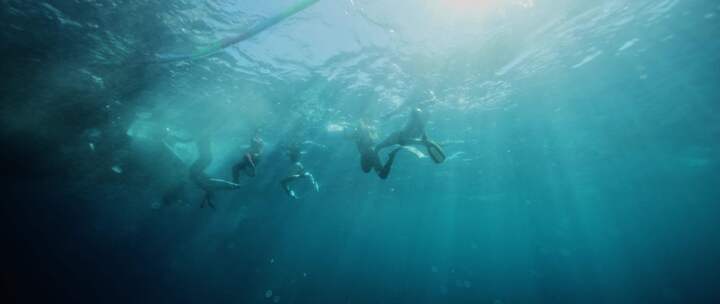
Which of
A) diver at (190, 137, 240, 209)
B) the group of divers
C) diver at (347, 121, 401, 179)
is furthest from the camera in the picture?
diver at (190, 137, 240, 209)

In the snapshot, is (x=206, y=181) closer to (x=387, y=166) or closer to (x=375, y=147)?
(x=375, y=147)

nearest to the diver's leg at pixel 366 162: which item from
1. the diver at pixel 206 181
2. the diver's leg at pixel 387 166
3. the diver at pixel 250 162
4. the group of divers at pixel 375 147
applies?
the group of divers at pixel 375 147

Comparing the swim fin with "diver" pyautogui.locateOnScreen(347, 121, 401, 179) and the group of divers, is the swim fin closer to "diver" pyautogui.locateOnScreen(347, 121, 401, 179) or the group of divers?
the group of divers

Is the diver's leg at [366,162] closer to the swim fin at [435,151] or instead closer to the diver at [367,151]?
the diver at [367,151]

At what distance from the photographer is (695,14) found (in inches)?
442

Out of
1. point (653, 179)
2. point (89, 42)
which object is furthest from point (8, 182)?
point (653, 179)

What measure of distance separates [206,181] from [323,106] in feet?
22.1

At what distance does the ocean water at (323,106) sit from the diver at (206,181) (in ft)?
9.28

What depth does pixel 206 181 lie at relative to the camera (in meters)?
12.0

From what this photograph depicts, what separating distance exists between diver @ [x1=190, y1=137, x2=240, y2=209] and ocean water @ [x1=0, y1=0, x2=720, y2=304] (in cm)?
283

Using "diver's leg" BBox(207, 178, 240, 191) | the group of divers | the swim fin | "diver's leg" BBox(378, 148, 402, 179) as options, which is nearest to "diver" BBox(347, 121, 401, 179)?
the group of divers

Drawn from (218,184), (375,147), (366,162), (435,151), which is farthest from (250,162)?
(435,151)

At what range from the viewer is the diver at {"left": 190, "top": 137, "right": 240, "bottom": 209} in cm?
1143

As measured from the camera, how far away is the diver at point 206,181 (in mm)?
11434
